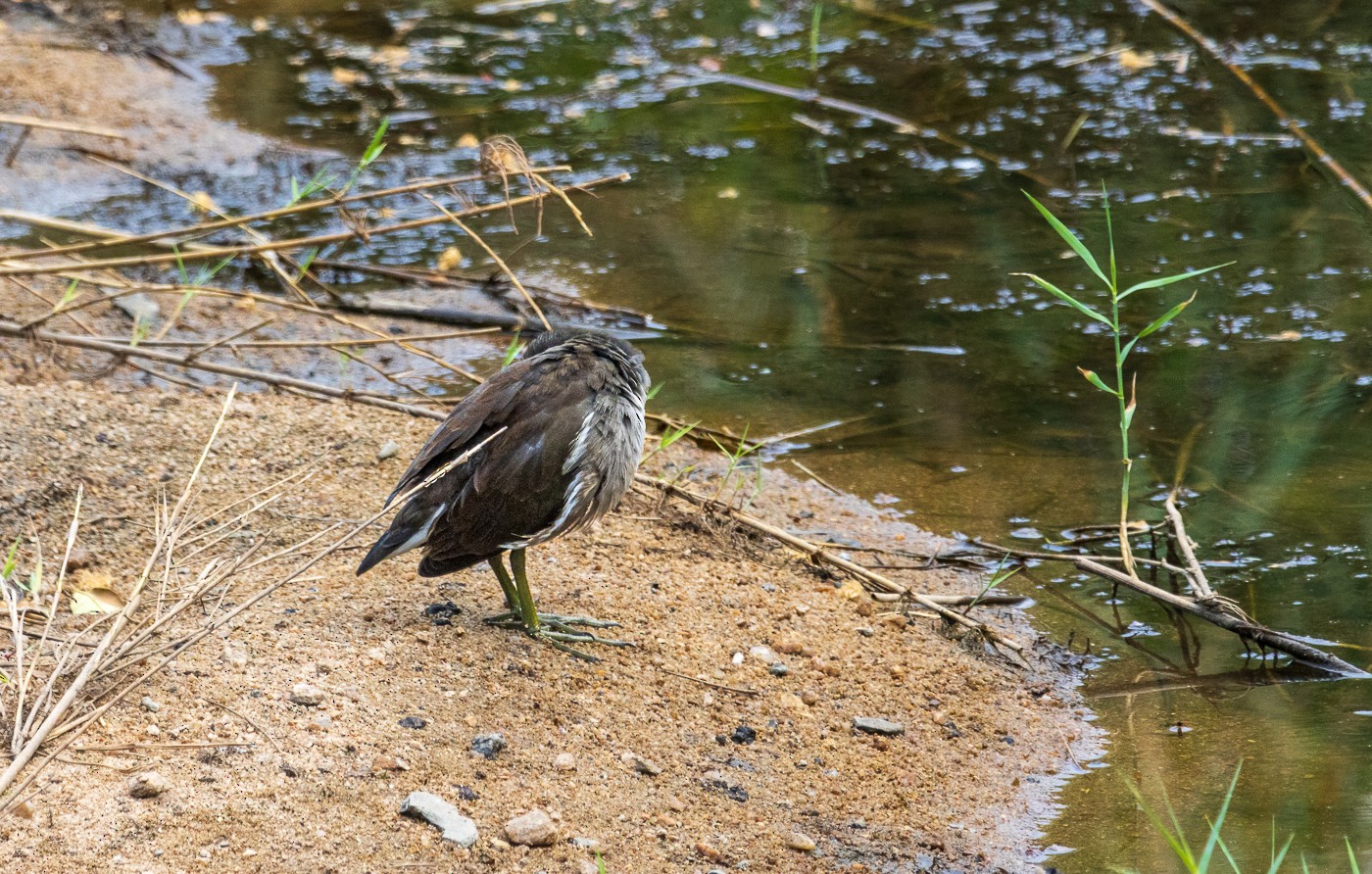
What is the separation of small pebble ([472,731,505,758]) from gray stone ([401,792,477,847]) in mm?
230

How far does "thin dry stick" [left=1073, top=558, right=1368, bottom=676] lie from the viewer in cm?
369

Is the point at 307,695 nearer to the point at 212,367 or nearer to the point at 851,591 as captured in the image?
the point at 851,591

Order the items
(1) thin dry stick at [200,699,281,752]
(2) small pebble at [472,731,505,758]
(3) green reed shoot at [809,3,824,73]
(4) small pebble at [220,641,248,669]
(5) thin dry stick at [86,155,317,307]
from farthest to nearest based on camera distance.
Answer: (3) green reed shoot at [809,3,824,73], (5) thin dry stick at [86,155,317,307], (4) small pebble at [220,641,248,669], (2) small pebble at [472,731,505,758], (1) thin dry stick at [200,699,281,752]

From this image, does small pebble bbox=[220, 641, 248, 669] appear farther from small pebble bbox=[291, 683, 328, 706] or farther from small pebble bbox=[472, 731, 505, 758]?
small pebble bbox=[472, 731, 505, 758]

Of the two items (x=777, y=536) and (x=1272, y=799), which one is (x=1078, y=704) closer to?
(x=1272, y=799)

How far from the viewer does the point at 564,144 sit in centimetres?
772

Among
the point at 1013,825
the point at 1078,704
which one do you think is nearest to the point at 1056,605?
the point at 1078,704

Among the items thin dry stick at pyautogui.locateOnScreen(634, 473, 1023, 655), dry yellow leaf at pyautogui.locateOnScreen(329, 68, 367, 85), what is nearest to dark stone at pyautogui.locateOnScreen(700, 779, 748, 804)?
thin dry stick at pyautogui.locateOnScreen(634, 473, 1023, 655)

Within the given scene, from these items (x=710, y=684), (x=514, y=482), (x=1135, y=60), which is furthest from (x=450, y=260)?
(x=1135, y=60)

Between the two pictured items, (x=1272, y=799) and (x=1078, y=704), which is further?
(x=1078, y=704)

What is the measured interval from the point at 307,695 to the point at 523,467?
763 millimetres

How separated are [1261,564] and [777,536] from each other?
153 centimetres

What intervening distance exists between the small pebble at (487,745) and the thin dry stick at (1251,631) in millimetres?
1926

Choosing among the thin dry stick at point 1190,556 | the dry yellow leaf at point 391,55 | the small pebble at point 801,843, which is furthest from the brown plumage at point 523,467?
the dry yellow leaf at point 391,55
